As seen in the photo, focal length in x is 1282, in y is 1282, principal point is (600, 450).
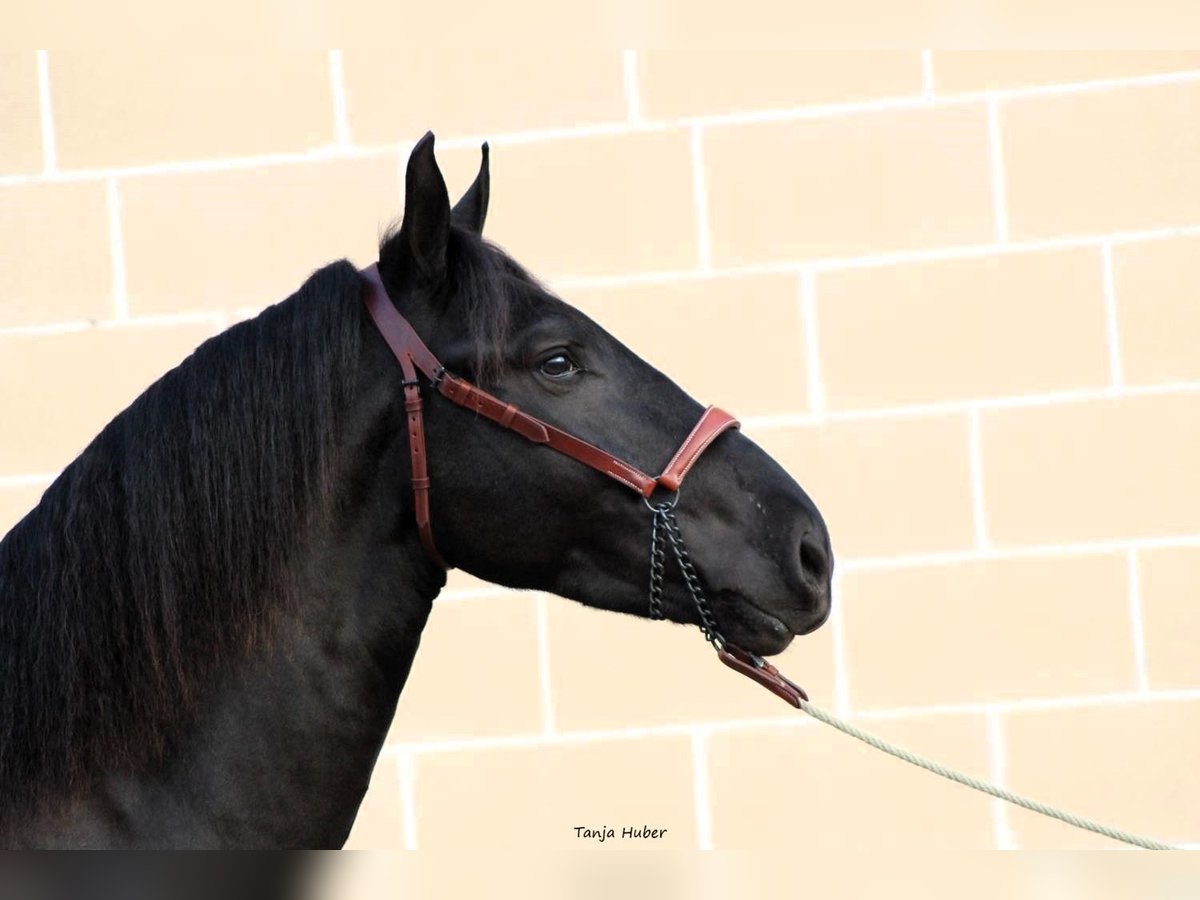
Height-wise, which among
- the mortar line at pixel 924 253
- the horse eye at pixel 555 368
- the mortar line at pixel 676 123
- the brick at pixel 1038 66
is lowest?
the horse eye at pixel 555 368

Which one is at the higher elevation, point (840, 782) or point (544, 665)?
point (544, 665)

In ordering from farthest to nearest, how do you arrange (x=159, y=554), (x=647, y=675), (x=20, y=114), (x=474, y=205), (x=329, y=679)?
(x=20, y=114) → (x=647, y=675) → (x=474, y=205) → (x=329, y=679) → (x=159, y=554)

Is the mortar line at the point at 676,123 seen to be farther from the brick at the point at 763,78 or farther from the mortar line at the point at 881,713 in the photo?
the mortar line at the point at 881,713

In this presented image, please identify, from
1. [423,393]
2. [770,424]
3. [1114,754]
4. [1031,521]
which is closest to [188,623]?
[423,393]

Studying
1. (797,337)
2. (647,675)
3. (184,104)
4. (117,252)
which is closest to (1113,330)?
(797,337)

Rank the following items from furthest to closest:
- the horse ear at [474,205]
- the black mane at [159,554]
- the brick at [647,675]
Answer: the brick at [647,675]
the horse ear at [474,205]
the black mane at [159,554]

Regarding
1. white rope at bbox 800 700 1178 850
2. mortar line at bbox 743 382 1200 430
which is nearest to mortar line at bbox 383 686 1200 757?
mortar line at bbox 743 382 1200 430

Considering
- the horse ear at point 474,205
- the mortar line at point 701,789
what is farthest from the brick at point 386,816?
the horse ear at point 474,205

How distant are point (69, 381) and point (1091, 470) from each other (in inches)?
106

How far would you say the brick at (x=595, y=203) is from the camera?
3.39 m

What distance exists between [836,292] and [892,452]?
0.45 metres

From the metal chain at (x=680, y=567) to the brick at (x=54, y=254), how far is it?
2.01 meters

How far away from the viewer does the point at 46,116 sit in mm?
3441

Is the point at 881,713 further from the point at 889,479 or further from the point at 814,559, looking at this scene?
the point at 814,559
